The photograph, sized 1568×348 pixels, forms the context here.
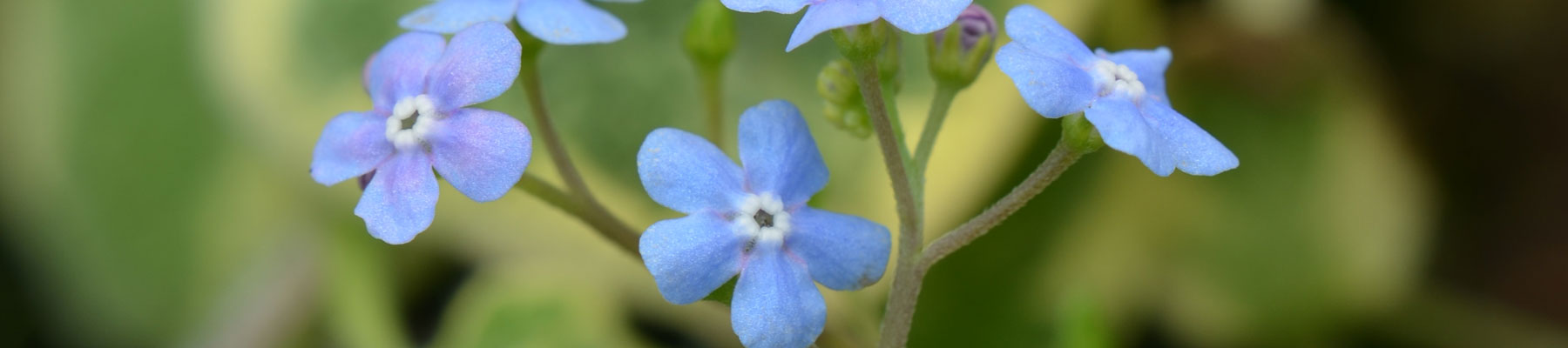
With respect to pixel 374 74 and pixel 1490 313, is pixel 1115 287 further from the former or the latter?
pixel 374 74

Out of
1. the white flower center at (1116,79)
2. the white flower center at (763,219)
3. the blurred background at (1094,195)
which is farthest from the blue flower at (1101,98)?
the blurred background at (1094,195)

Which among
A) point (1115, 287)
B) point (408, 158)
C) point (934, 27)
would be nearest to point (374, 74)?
point (408, 158)

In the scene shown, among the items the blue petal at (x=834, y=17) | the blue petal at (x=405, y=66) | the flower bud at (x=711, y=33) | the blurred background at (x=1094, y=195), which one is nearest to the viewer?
the blue petal at (x=834, y=17)

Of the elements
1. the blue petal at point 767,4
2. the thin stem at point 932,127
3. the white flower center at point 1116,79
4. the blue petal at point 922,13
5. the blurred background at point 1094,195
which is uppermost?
the blue petal at point 922,13

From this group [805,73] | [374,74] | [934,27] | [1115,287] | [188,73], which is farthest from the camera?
[188,73]

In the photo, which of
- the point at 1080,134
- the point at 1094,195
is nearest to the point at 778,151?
the point at 1080,134

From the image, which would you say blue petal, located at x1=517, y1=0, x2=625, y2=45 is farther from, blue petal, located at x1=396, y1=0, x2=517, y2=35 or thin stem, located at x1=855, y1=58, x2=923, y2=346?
thin stem, located at x1=855, y1=58, x2=923, y2=346

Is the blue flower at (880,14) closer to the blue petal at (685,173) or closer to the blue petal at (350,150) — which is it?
the blue petal at (685,173)
